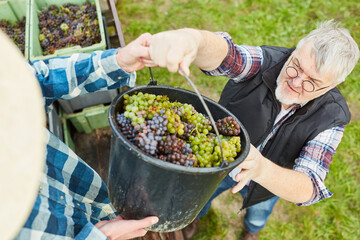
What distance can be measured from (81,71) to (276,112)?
143 centimetres

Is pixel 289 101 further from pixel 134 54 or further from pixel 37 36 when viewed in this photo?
pixel 37 36

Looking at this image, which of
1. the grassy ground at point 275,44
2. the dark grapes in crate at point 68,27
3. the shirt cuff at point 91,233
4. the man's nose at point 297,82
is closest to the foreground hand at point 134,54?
the shirt cuff at point 91,233

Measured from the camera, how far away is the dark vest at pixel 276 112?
6.03 feet

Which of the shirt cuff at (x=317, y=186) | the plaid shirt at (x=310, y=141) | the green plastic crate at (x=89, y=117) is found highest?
the plaid shirt at (x=310, y=141)

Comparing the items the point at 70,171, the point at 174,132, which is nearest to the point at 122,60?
the point at 174,132

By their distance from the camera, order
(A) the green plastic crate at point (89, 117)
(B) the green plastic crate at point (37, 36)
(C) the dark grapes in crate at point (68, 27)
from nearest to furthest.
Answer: (B) the green plastic crate at point (37, 36) < (C) the dark grapes in crate at point (68, 27) < (A) the green plastic crate at point (89, 117)

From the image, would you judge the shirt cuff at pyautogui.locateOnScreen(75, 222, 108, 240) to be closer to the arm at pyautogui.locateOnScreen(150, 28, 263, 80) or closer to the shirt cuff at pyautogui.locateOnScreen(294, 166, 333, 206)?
the arm at pyautogui.locateOnScreen(150, 28, 263, 80)

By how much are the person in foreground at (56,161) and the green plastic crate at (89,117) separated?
4.22 feet

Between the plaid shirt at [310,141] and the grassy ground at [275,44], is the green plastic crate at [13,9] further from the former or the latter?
the plaid shirt at [310,141]

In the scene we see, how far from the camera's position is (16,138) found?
55cm

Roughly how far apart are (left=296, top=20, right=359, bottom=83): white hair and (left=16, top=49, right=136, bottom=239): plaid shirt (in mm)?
Answer: 1267

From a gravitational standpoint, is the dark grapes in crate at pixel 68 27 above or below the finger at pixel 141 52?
below

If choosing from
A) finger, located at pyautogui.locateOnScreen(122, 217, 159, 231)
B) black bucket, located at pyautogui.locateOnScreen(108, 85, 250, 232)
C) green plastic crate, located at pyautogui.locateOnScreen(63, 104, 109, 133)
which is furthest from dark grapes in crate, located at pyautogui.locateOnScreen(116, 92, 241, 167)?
green plastic crate, located at pyautogui.locateOnScreen(63, 104, 109, 133)

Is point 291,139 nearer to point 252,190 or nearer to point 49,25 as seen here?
point 252,190
